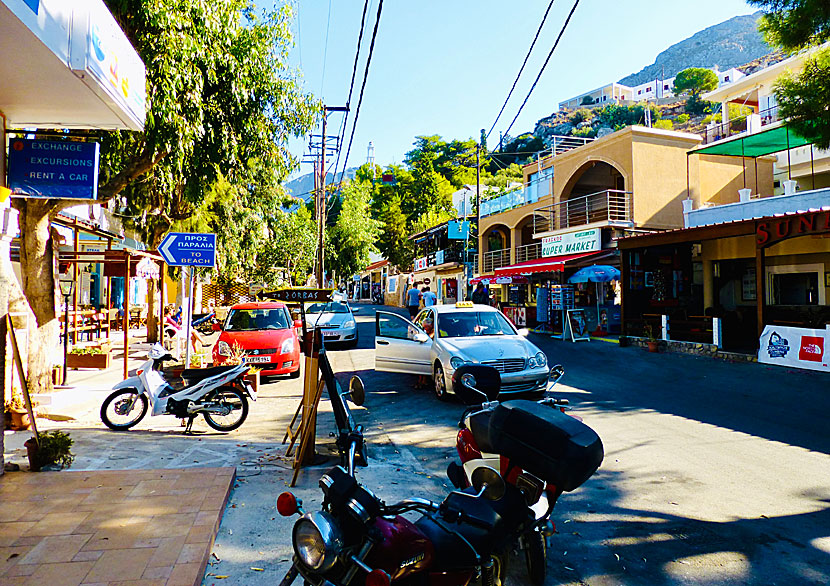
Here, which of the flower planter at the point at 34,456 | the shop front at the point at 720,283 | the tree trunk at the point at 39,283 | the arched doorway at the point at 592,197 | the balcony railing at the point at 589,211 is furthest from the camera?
the arched doorway at the point at 592,197

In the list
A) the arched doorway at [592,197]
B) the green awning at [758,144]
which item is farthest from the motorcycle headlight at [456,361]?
the arched doorway at [592,197]

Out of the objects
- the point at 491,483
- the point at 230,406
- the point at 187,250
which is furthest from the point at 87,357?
the point at 491,483

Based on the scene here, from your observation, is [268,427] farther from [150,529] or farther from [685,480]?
[685,480]

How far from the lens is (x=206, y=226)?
18.7 meters

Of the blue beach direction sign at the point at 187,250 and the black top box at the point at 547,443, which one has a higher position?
the blue beach direction sign at the point at 187,250

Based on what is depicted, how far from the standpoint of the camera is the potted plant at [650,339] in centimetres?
1594

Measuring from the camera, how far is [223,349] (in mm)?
11031

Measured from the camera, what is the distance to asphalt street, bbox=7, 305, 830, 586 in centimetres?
374

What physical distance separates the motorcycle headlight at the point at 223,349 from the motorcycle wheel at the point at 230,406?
3600mm

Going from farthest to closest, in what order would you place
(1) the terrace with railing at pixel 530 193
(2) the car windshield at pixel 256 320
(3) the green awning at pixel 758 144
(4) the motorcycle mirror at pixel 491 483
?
(1) the terrace with railing at pixel 530 193, (3) the green awning at pixel 758 144, (2) the car windshield at pixel 256 320, (4) the motorcycle mirror at pixel 491 483

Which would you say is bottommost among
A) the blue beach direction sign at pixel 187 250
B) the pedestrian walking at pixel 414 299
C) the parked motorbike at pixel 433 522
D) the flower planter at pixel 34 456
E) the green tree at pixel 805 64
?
the flower planter at pixel 34 456

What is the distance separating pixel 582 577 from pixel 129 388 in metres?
6.29

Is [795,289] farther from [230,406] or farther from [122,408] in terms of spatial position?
[122,408]

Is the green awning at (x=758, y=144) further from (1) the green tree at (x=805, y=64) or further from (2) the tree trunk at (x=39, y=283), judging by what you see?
(2) the tree trunk at (x=39, y=283)
